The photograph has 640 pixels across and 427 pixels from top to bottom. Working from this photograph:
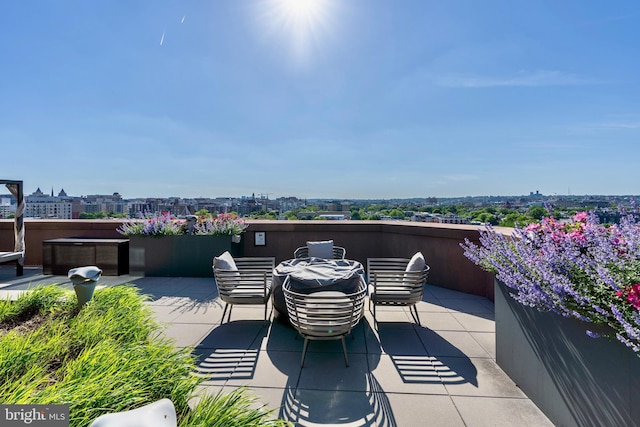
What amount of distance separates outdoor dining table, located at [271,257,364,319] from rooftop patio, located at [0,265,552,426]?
48 centimetres

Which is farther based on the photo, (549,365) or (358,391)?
(358,391)

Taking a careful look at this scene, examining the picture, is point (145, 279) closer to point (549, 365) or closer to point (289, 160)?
point (549, 365)

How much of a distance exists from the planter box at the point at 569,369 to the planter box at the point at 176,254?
5.53m

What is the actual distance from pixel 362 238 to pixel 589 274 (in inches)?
207

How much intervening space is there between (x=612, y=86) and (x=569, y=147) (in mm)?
7905

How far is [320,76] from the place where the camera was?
353 inches

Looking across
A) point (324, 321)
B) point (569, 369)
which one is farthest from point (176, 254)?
point (569, 369)

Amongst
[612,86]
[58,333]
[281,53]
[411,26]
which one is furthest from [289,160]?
[58,333]

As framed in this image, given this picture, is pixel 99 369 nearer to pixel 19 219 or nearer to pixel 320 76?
pixel 19 219

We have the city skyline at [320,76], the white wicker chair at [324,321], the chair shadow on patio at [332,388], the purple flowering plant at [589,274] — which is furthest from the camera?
the city skyline at [320,76]

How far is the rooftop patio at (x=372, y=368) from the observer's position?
2227mm

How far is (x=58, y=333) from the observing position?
Result: 92.9 inches

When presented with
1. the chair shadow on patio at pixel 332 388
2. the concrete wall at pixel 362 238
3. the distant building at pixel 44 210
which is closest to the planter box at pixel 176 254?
the concrete wall at pixel 362 238

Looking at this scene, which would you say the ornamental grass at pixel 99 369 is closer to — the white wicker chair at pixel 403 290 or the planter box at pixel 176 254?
the white wicker chair at pixel 403 290
